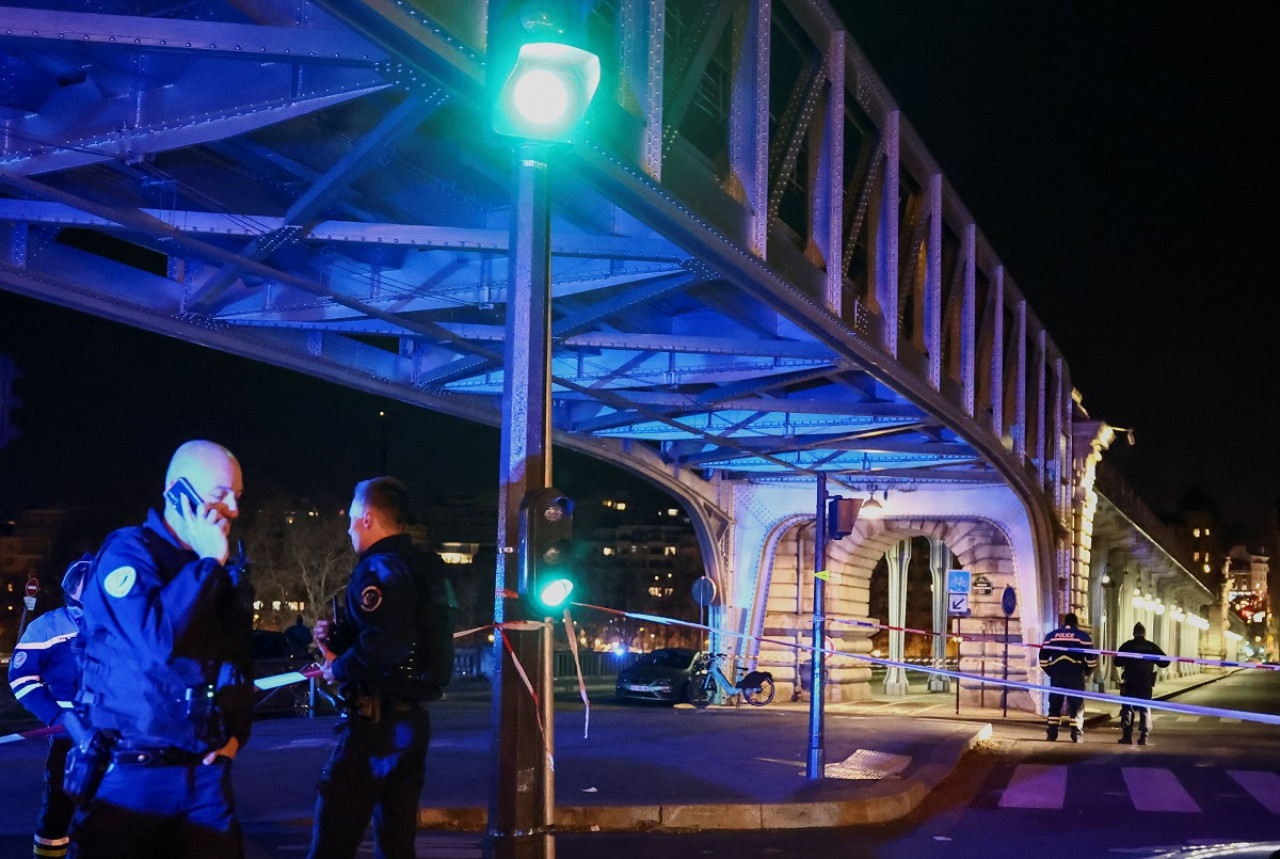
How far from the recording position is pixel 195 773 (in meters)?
4.26

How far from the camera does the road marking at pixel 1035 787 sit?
12.9m

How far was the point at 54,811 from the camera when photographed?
721 centimetres

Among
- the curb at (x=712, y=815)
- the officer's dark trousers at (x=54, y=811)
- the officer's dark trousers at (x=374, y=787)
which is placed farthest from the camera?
the curb at (x=712, y=815)

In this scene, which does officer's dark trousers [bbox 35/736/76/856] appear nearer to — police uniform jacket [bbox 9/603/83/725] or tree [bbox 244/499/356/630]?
police uniform jacket [bbox 9/603/83/725]

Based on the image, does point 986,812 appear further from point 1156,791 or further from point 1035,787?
point 1156,791

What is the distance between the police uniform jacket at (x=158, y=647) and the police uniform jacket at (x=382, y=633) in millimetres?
1508

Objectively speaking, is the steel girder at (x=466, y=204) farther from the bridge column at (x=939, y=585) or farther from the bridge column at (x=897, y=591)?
the bridge column at (x=939, y=585)

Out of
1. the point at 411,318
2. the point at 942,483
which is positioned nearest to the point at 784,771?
the point at 411,318

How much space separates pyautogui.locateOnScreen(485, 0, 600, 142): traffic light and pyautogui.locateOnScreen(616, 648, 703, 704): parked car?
20813mm

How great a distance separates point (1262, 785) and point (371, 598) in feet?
39.4

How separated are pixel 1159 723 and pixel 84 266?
70.3ft

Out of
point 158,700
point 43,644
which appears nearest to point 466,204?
point 43,644

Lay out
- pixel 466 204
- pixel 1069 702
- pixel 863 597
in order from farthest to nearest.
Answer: pixel 863 597 → pixel 1069 702 → pixel 466 204

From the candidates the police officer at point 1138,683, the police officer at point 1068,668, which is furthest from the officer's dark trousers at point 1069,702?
the police officer at point 1138,683
